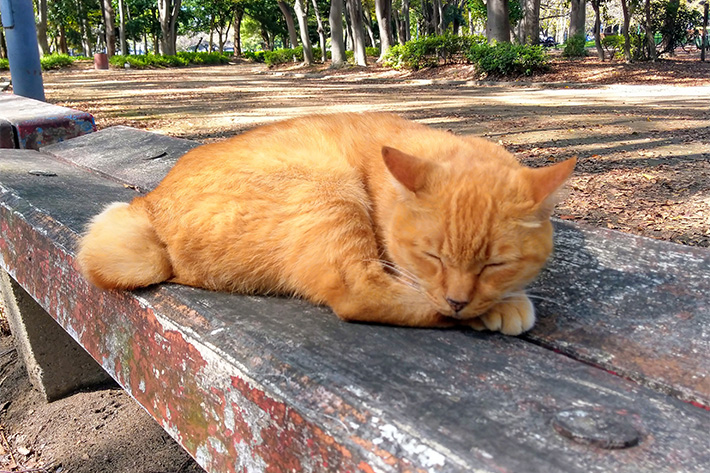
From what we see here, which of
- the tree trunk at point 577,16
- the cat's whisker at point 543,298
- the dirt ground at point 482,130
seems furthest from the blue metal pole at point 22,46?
the tree trunk at point 577,16

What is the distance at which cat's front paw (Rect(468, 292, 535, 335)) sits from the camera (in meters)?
1.65

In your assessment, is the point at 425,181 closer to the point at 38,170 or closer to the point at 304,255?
the point at 304,255

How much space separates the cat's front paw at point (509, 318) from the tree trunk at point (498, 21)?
63.8ft

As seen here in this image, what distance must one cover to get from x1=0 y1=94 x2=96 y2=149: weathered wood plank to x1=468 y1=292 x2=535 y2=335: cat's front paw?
4196 millimetres

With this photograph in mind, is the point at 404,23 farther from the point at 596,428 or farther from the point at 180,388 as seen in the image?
the point at 596,428

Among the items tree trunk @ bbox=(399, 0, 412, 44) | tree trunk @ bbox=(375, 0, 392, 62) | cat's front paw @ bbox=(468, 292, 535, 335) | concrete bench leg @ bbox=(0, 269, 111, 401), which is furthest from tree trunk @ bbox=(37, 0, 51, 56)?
cat's front paw @ bbox=(468, 292, 535, 335)

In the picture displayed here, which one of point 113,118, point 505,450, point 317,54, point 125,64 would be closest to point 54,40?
point 125,64

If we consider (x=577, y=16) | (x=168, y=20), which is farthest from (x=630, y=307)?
(x=168, y=20)

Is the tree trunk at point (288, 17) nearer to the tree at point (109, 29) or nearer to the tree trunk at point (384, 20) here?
the tree trunk at point (384, 20)

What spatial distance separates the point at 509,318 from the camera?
1.66 meters

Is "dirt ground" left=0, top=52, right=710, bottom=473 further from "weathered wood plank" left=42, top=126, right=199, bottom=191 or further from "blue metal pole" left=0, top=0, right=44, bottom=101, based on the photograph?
"blue metal pole" left=0, top=0, right=44, bottom=101

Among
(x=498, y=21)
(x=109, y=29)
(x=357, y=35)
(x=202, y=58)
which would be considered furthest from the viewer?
(x=202, y=58)

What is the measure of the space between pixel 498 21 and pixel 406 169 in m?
19.8

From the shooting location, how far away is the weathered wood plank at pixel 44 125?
179 inches
